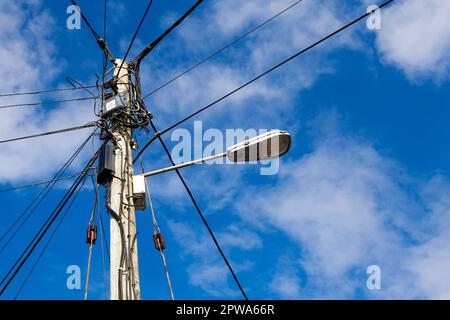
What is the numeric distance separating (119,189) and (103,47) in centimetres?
313

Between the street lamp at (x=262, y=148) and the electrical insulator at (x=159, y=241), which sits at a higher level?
the street lamp at (x=262, y=148)

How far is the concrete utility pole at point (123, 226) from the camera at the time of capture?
21.7 ft

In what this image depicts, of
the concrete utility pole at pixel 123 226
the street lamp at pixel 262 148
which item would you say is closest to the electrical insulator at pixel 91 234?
the concrete utility pole at pixel 123 226

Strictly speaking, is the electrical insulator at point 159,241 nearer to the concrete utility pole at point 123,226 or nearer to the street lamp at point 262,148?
the concrete utility pole at point 123,226

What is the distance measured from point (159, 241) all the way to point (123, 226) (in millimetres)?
819

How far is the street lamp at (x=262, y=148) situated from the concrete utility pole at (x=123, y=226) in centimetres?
134

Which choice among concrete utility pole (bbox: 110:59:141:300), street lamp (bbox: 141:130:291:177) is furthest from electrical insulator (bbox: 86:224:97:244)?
street lamp (bbox: 141:130:291:177)

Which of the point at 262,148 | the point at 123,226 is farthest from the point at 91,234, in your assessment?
the point at 262,148

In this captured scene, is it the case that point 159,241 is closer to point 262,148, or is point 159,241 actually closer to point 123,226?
point 123,226

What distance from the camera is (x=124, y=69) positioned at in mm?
8992

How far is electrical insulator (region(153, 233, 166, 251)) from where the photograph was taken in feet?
25.2

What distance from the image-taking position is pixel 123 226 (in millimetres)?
7027
